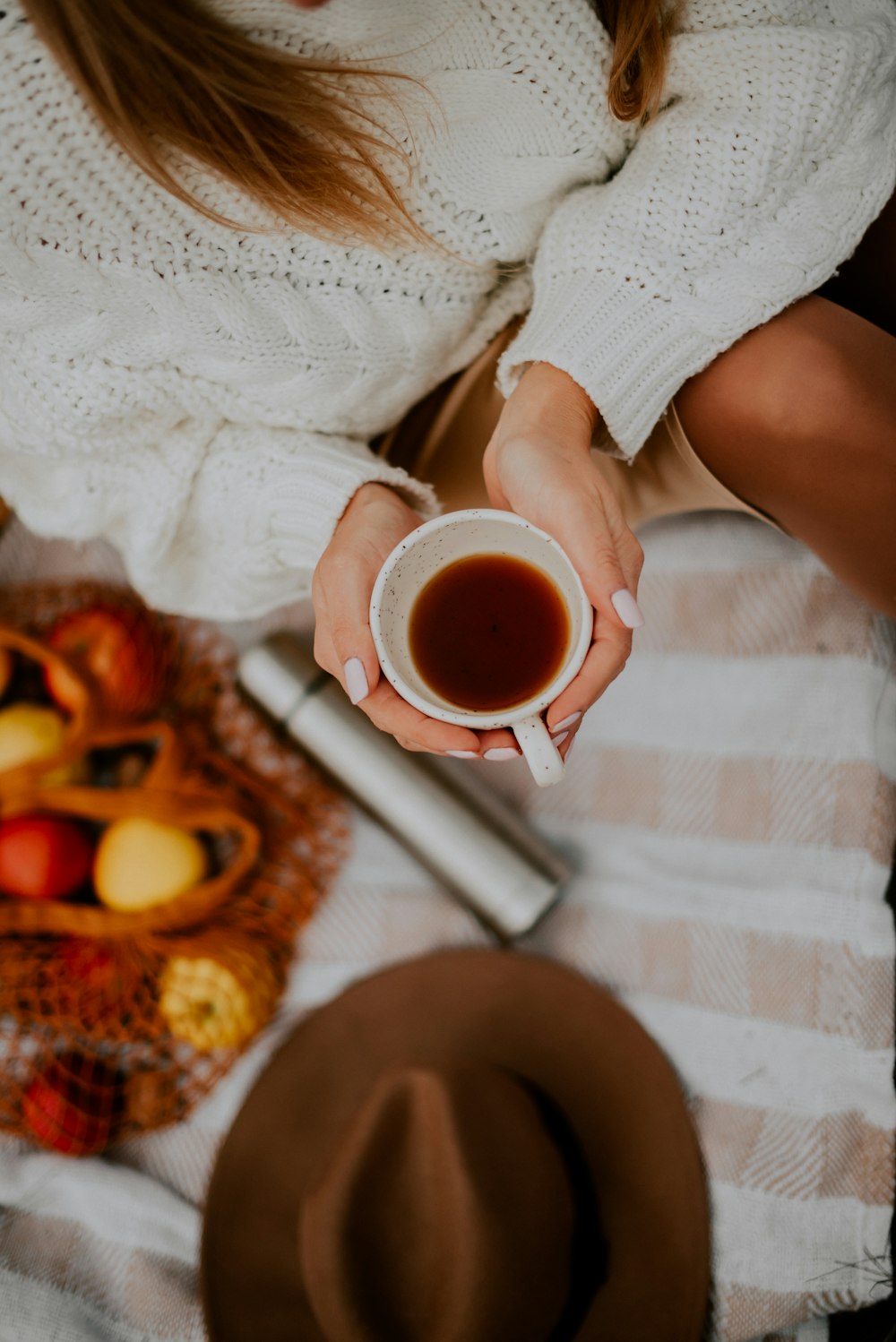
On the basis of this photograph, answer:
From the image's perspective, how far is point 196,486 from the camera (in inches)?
32.5

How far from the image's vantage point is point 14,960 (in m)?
1.11

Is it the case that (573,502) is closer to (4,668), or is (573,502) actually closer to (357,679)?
(357,679)

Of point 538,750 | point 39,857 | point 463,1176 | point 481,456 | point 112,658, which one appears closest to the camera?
point 538,750

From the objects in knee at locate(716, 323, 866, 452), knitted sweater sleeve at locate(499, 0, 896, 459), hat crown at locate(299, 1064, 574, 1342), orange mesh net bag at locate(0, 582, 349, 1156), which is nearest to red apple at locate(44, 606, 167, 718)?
orange mesh net bag at locate(0, 582, 349, 1156)

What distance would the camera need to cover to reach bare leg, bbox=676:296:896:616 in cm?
71

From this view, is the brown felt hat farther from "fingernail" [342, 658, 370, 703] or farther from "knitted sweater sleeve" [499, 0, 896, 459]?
"knitted sweater sleeve" [499, 0, 896, 459]

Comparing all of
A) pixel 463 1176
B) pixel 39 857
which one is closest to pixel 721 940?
pixel 463 1176

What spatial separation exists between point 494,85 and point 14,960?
1146 millimetres

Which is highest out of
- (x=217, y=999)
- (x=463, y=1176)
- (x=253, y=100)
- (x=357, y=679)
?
(x=253, y=100)

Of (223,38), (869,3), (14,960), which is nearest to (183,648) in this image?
(14,960)

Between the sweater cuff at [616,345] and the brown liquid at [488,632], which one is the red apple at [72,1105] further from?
the sweater cuff at [616,345]

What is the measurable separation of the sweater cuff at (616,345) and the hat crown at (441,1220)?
70 centimetres

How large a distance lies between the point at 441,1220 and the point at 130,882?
57cm

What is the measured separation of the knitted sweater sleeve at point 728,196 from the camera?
0.68m
